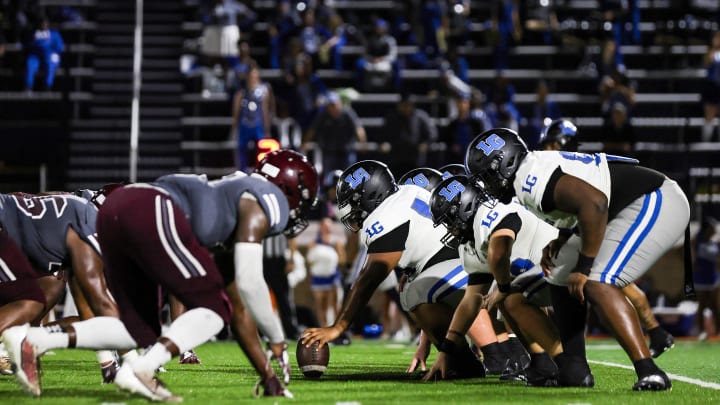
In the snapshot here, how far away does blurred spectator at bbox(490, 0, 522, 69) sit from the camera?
21047mm

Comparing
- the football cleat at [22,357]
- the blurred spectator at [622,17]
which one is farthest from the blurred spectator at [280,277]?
the blurred spectator at [622,17]

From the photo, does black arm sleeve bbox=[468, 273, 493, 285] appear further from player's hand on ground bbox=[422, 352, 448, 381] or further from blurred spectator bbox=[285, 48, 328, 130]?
blurred spectator bbox=[285, 48, 328, 130]

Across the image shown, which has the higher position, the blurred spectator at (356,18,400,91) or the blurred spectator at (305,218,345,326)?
the blurred spectator at (356,18,400,91)

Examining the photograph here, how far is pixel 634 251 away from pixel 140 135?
13.6 metres

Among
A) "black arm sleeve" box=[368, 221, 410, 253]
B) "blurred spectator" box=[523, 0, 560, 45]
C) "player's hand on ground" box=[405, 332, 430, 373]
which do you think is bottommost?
"player's hand on ground" box=[405, 332, 430, 373]

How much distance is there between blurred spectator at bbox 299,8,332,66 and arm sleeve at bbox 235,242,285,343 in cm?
1461

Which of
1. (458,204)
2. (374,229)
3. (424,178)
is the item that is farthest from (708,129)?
(458,204)

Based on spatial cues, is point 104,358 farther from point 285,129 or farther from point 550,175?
point 285,129

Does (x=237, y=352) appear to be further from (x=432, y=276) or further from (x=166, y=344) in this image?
(x=166, y=344)

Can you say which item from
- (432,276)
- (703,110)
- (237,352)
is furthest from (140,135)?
(432,276)

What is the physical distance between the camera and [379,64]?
2005cm

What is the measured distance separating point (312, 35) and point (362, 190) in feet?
41.3

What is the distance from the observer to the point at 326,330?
7.76 metres

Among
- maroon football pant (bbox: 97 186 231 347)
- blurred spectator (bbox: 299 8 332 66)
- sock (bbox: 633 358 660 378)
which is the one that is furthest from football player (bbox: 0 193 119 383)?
blurred spectator (bbox: 299 8 332 66)
